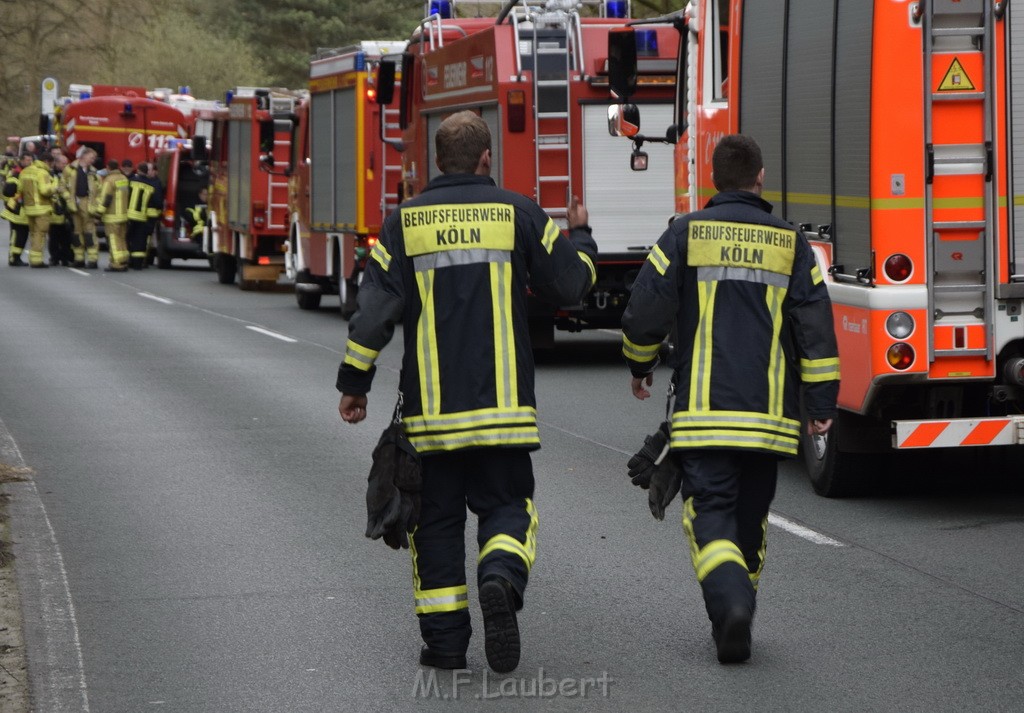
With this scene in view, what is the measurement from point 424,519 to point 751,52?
468 centimetres

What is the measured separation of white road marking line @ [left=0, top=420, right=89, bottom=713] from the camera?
5566mm

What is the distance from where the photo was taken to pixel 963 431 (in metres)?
8.17

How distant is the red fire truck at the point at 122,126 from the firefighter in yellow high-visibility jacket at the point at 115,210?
716 cm

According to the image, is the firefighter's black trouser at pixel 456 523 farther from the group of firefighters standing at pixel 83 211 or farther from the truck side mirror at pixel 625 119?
the group of firefighters standing at pixel 83 211

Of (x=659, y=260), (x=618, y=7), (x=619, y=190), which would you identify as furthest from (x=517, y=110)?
(x=659, y=260)

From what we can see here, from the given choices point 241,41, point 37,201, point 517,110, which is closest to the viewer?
point 517,110

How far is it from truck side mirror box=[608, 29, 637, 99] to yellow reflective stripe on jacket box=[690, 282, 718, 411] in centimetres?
633

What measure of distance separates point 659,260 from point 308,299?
18.5 metres

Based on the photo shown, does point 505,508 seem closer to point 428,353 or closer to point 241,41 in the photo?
point 428,353

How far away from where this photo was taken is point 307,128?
2327cm

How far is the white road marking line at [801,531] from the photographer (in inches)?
309

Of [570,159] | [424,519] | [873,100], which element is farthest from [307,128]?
[424,519]

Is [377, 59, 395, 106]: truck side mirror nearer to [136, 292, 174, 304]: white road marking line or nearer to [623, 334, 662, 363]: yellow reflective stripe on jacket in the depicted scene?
[136, 292, 174, 304]: white road marking line

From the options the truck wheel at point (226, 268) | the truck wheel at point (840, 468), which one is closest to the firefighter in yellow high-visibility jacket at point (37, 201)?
the truck wheel at point (226, 268)
